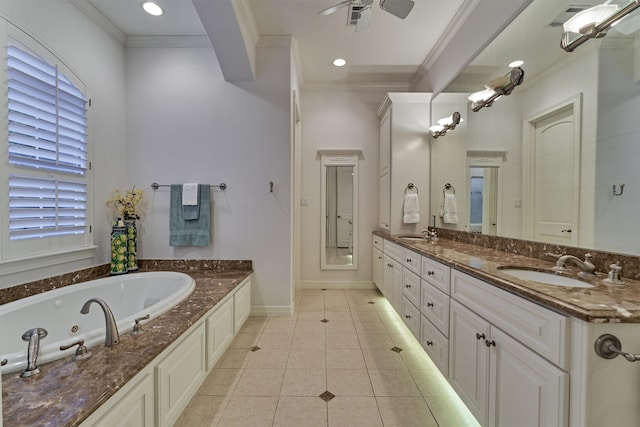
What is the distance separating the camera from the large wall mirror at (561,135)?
4.00ft

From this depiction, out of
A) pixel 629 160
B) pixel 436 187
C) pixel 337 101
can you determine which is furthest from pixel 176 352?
pixel 337 101

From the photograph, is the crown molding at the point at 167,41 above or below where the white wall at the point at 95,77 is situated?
above

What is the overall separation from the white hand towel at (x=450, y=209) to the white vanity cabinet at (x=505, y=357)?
4.64 ft

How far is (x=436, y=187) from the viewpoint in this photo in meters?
3.13

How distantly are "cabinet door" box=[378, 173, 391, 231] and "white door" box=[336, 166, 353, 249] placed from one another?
421mm

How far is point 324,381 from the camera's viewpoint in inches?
71.3

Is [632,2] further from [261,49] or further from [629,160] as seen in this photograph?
[261,49]

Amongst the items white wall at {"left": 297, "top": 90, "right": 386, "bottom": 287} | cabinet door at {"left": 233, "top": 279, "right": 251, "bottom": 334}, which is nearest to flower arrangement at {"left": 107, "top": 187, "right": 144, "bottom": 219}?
cabinet door at {"left": 233, "top": 279, "right": 251, "bottom": 334}

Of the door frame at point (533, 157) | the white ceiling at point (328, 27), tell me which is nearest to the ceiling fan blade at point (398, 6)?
the white ceiling at point (328, 27)

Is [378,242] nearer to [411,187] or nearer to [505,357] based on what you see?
[411,187]

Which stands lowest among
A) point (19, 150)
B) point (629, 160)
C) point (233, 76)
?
point (629, 160)

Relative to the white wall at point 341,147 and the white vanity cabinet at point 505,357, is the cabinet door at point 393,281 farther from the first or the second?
the white vanity cabinet at point 505,357

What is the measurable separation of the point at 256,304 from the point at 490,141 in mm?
2728

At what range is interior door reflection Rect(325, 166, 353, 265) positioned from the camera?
12.8 feet
